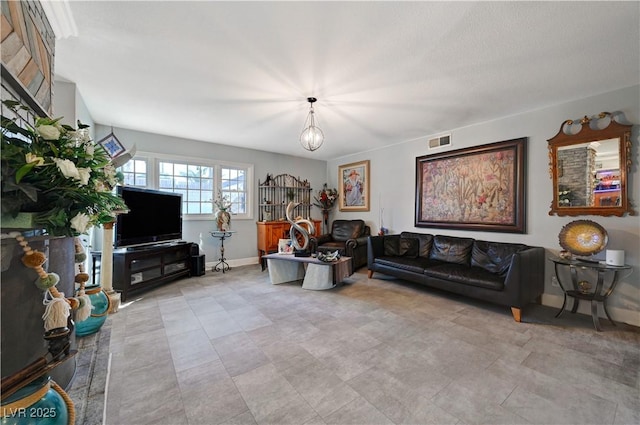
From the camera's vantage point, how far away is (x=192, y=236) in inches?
195

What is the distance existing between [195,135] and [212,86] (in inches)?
86.1

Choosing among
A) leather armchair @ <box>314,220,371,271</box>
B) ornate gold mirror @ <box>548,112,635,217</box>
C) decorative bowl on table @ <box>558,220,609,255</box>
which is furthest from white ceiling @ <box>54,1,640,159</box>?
leather armchair @ <box>314,220,371,271</box>

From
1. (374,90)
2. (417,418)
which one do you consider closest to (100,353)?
(417,418)

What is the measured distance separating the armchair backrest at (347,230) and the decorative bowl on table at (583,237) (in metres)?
3.31

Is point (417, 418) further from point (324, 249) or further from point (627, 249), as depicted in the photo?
point (324, 249)

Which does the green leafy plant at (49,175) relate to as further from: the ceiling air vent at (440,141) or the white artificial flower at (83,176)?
the ceiling air vent at (440,141)

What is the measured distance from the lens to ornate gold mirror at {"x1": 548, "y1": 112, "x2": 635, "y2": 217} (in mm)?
2764

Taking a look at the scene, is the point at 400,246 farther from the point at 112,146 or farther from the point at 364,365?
the point at 112,146

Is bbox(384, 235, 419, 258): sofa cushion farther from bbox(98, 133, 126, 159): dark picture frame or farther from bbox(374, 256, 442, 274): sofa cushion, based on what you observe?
bbox(98, 133, 126, 159): dark picture frame

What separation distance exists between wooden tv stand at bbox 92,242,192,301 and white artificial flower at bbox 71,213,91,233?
114 inches

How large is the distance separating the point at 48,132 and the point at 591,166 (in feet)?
15.6

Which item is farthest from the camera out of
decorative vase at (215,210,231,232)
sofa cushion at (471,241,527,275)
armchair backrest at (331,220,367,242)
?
armchair backrest at (331,220,367,242)

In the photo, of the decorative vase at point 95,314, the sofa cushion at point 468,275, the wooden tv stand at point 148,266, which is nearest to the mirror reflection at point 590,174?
the sofa cushion at point 468,275

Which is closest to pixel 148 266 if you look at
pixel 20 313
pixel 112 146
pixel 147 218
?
pixel 147 218
